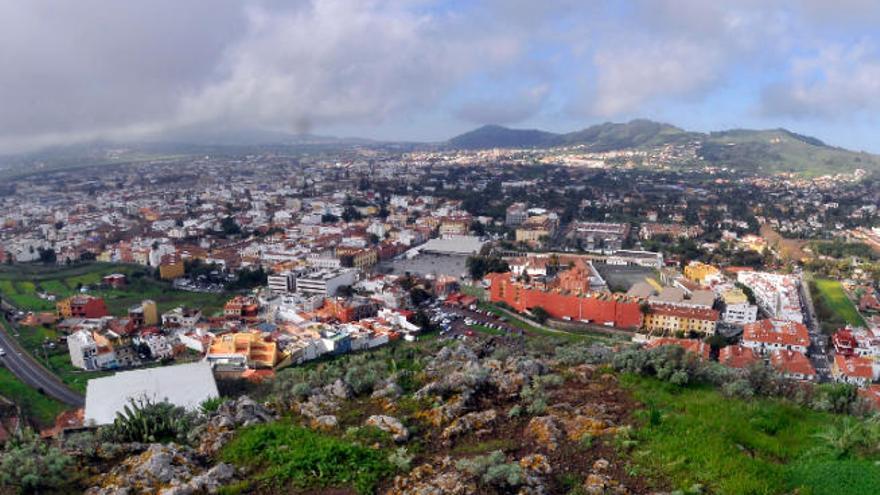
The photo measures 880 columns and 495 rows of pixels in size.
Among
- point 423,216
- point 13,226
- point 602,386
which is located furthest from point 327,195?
point 602,386

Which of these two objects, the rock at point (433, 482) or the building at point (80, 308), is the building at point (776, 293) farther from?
the building at point (80, 308)

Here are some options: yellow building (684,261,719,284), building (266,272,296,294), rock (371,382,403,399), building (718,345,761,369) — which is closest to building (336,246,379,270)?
building (266,272,296,294)

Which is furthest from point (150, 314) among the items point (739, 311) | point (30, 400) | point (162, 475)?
point (739, 311)

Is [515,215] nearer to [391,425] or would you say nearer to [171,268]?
[171,268]

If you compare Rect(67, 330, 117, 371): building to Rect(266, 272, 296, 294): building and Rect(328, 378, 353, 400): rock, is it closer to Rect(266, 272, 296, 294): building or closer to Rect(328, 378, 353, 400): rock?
Rect(266, 272, 296, 294): building

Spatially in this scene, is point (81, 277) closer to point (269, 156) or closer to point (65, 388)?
point (65, 388)

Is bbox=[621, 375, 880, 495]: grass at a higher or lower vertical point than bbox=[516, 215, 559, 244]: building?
higher

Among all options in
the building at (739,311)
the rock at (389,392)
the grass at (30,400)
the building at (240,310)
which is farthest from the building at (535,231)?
the rock at (389,392)
